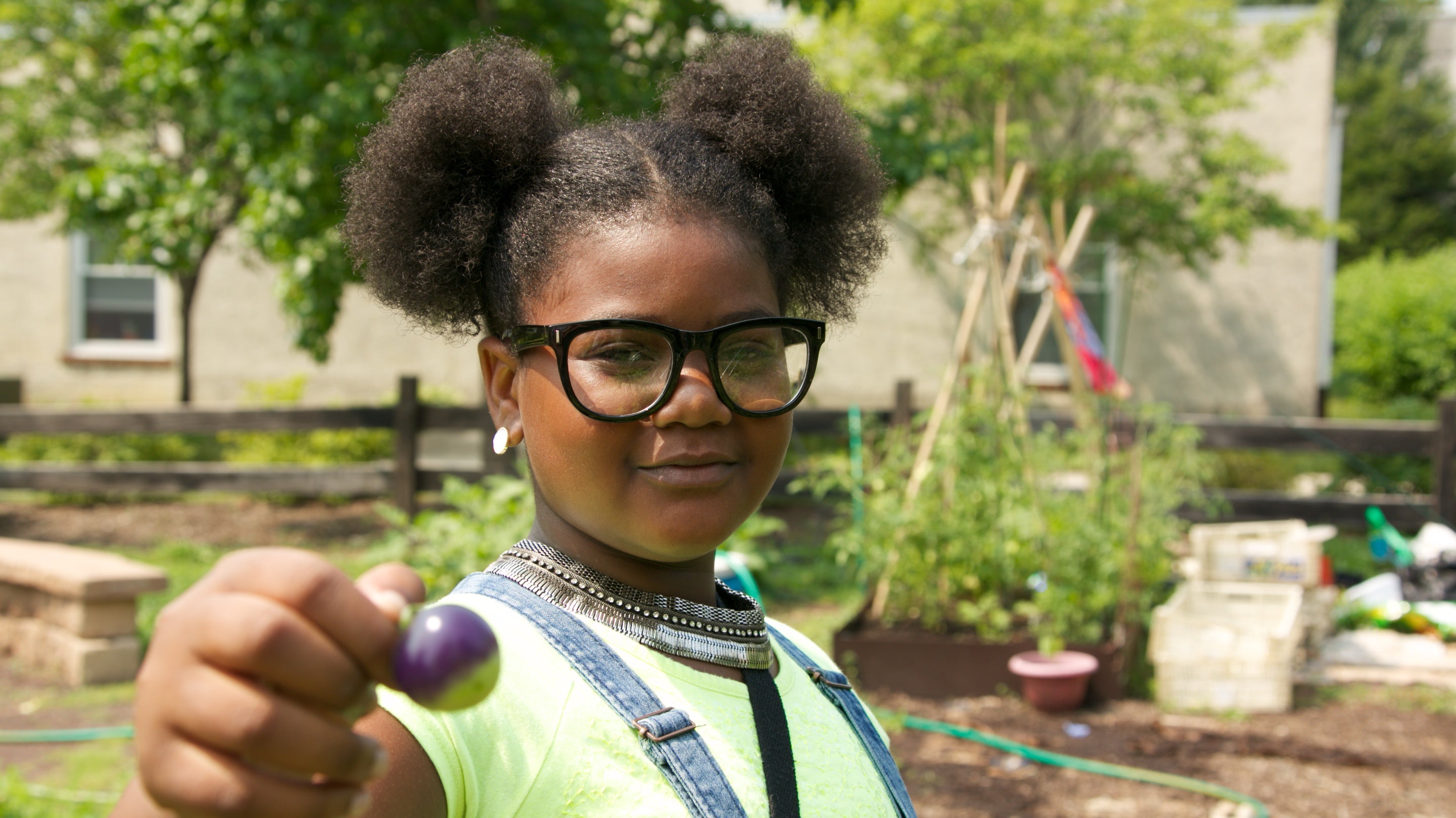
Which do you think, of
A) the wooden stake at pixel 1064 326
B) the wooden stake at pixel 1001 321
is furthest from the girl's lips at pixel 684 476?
the wooden stake at pixel 1064 326

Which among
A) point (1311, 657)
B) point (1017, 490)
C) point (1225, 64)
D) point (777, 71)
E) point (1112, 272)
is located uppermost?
point (1225, 64)

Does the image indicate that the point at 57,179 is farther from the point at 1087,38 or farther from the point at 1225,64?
the point at 1225,64

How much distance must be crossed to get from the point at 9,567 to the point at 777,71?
513 cm

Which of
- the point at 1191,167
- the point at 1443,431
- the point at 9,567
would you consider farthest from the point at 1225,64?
the point at 9,567

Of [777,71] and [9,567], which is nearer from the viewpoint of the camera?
[777,71]

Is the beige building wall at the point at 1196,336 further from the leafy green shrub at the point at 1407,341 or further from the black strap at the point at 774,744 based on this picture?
the black strap at the point at 774,744

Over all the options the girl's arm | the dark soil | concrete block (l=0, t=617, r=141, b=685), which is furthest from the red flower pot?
the girl's arm

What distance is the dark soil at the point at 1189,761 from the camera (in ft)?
13.0

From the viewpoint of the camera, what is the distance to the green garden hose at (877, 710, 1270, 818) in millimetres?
4000

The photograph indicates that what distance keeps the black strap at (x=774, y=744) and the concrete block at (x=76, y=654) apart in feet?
15.3

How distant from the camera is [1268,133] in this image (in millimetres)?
12375

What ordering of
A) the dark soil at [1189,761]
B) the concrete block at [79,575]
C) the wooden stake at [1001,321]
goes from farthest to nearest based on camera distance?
the wooden stake at [1001,321] → the concrete block at [79,575] → the dark soil at [1189,761]

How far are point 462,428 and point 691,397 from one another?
7174mm

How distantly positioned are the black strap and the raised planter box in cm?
394
